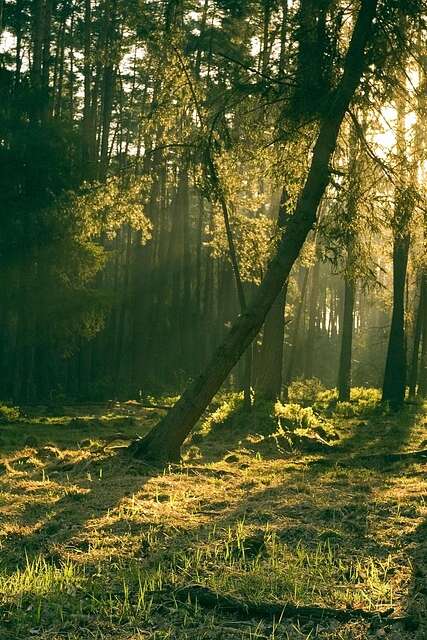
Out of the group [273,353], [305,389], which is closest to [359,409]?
[273,353]

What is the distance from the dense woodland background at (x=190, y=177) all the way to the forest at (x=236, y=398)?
6 centimetres

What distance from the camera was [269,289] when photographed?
12242 millimetres

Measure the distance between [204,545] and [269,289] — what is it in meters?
5.96

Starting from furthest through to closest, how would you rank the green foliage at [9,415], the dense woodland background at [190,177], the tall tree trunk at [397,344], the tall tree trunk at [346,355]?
the tall tree trunk at [346,355], the tall tree trunk at [397,344], the green foliage at [9,415], the dense woodland background at [190,177]

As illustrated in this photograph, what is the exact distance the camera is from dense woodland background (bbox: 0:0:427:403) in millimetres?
13031

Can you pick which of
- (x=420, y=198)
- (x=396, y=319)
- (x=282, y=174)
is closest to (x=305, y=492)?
(x=420, y=198)

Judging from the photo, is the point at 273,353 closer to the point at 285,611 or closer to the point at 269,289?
the point at 269,289

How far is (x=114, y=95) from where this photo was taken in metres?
38.0

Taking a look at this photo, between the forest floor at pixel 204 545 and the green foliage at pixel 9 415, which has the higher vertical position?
the forest floor at pixel 204 545

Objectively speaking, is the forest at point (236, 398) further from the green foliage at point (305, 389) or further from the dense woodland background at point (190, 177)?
the green foliage at point (305, 389)

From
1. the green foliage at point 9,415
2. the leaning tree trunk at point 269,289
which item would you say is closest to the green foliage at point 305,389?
the green foliage at point 9,415

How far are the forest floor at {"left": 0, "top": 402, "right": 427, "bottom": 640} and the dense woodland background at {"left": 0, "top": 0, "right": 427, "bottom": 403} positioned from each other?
4.54 metres

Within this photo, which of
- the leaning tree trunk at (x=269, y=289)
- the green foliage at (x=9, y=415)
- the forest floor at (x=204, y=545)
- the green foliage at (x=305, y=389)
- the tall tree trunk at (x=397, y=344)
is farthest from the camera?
the green foliage at (x=305, y=389)

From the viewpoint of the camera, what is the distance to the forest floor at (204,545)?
16.8 ft
